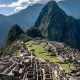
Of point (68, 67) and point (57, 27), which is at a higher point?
point (57, 27)

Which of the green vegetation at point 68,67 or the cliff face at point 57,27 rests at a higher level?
the cliff face at point 57,27

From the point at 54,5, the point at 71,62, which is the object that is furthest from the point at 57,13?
the point at 71,62

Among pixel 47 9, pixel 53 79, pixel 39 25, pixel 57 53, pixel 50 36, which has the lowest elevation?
pixel 53 79

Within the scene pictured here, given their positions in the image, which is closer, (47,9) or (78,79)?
(78,79)

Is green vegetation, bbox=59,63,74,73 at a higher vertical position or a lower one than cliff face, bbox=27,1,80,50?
lower

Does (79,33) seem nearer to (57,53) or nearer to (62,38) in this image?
(62,38)

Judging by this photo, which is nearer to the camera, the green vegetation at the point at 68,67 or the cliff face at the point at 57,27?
the green vegetation at the point at 68,67

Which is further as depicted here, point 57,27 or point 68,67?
point 57,27

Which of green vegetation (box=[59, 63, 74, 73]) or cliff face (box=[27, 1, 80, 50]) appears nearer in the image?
green vegetation (box=[59, 63, 74, 73])
